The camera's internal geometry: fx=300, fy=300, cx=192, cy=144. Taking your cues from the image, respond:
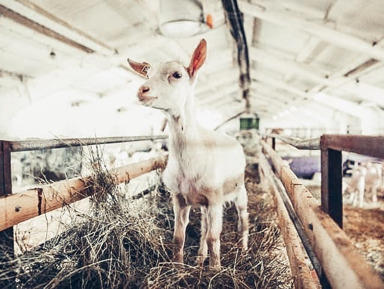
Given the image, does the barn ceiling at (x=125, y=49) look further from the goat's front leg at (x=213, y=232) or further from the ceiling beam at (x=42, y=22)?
the goat's front leg at (x=213, y=232)

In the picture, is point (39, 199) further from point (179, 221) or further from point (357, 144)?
point (357, 144)

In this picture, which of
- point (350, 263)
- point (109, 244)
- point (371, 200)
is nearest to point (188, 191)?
point (109, 244)

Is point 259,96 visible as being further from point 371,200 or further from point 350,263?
point 350,263

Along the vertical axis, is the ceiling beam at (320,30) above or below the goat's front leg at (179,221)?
above

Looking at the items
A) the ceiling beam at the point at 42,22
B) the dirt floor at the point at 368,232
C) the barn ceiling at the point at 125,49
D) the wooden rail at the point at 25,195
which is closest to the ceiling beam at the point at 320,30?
the barn ceiling at the point at 125,49

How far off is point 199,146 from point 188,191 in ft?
0.92

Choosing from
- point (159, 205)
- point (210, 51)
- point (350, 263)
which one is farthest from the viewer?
point (210, 51)

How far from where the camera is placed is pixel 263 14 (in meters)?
4.55

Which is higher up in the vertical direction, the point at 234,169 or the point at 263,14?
the point at 263,14

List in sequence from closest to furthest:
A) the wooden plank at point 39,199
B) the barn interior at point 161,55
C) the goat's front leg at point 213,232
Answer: the wooden plank at point 39,199
the goat's front leg at point 213,232
the barn interior at point 161,55

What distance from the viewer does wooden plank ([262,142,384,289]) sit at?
675 mm

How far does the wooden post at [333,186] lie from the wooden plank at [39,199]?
1243 mm

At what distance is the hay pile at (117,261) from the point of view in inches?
57.4

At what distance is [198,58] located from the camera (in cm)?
181
